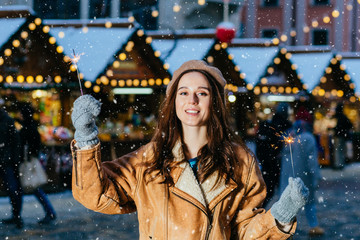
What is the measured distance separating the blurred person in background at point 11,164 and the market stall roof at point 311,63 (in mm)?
6662

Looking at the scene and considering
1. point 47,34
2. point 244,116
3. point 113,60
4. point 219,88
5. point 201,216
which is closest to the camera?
point 201,216

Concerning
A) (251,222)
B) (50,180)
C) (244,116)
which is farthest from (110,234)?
(244,116)

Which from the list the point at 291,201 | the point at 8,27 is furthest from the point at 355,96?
the point at 291,201

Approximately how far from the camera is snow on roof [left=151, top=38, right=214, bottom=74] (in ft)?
32.1

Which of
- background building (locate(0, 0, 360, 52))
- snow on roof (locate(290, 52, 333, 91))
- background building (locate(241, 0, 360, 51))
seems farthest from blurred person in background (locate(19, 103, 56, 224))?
background building (locate(241, 0, 360, 51))

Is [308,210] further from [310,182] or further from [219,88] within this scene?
[219,88]

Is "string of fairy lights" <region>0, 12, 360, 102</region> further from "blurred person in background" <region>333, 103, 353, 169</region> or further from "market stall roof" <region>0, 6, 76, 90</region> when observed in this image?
"blurred person in background" <region>333, 103, 353, 169</region>

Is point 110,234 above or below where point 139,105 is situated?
below

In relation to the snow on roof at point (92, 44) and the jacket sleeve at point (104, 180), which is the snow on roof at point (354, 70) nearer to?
the snow on roof at point (92, 44)

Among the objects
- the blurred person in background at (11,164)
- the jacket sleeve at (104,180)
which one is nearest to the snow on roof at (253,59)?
the blurred person in background at (11,164)

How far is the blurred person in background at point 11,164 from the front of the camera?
6473 millimetres

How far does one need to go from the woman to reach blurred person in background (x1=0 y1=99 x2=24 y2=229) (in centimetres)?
462

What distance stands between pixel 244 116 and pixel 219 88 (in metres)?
10.6

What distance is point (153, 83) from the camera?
9.13 meters
